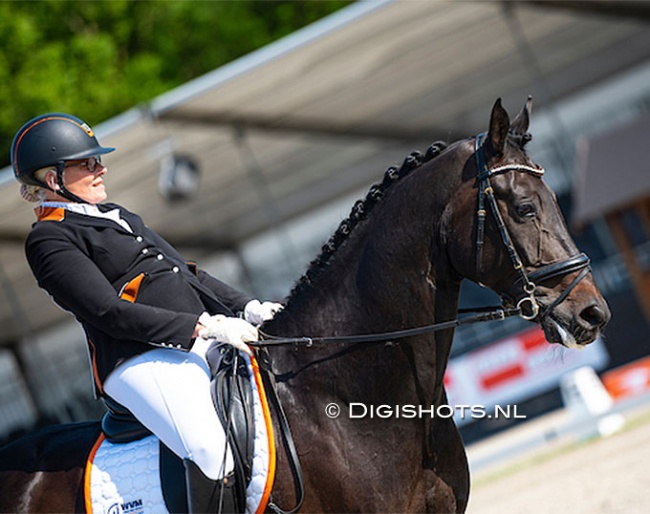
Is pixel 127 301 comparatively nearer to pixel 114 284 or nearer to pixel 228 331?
pixel 114 284

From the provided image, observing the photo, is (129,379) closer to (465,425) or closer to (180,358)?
(180,358)

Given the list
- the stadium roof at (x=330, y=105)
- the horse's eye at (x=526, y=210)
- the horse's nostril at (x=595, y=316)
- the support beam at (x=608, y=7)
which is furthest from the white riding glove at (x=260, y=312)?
the support beam at (x=608, y=7)

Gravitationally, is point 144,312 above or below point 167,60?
below

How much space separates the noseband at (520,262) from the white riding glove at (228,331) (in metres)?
0.89

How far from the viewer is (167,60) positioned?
23.2 meters

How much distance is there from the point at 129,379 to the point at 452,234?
1.34 metres

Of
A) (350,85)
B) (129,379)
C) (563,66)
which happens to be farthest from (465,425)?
(129,379)

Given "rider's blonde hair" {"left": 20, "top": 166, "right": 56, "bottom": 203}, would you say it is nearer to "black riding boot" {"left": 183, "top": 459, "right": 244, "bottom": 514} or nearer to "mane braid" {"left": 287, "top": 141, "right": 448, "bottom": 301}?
"mane braid" {"left": 287, "top": 141, "right": 448, "bottom": 301}

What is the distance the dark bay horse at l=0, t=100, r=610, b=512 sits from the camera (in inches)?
135

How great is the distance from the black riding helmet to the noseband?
155 cm

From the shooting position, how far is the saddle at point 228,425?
3.56 meters

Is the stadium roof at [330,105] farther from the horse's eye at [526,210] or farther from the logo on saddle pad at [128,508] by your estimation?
the logo on saddle pad at [128,508]

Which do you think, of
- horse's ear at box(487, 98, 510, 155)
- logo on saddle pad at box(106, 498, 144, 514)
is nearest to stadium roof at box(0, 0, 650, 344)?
horse's ear at box(487, 98, 510, 155)

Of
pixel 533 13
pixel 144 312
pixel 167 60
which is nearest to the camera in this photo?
pixel 144 312
